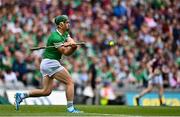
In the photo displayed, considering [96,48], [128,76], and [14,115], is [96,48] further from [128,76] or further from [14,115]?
[14,115]

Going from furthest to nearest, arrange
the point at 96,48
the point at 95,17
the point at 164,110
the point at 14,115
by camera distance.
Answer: the point at 95,17, the point at 96,48, the point at 164,110, the point at 14,115

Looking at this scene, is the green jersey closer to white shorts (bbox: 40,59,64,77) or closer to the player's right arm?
white shorts (bbox: 40,59,64,77)

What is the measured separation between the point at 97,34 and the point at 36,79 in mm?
4905

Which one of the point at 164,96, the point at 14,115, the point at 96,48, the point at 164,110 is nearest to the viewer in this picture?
the point at 14,115

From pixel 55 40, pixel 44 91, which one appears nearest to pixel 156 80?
pixel 44 91

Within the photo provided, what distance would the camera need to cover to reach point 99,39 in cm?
3219

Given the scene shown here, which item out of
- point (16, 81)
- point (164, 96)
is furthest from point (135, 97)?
point (16, 81)

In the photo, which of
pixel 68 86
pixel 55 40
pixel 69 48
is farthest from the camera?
pixel 55 40

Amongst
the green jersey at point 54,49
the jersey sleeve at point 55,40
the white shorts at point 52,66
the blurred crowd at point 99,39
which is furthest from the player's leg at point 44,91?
the blurred crowd at point 99,39

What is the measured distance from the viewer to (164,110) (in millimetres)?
20125

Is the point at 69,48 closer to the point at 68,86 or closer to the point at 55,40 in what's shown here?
the point at 55,40

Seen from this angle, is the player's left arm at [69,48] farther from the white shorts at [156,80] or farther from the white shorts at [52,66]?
the white shorts at [156,80]

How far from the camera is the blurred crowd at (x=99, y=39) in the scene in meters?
28.8

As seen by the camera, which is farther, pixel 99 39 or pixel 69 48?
pixel 99 39
